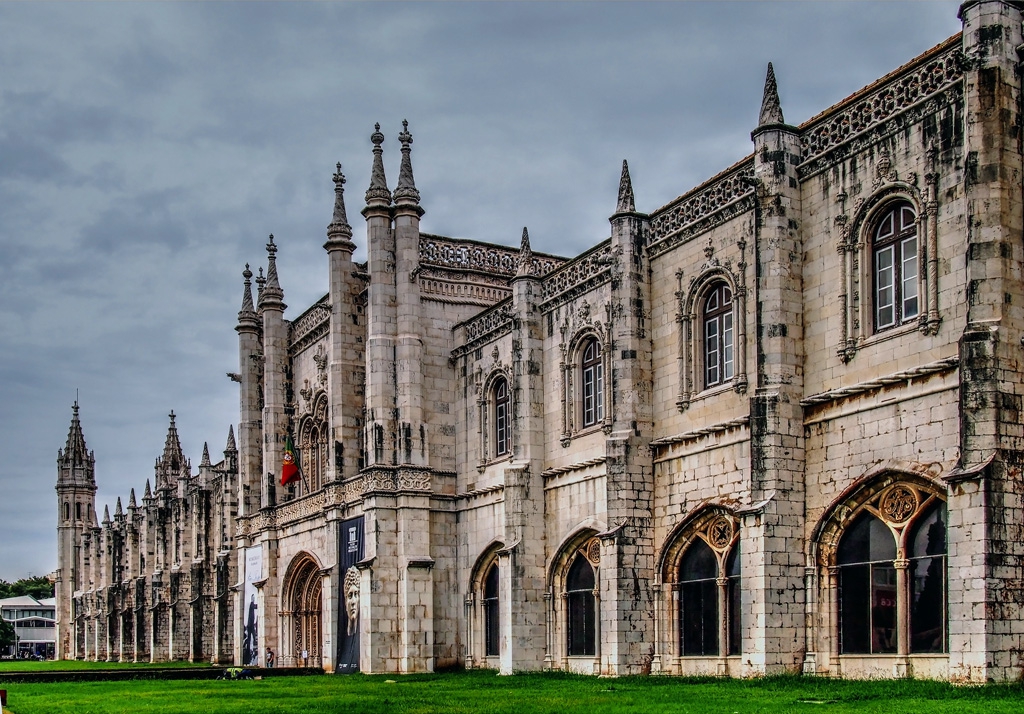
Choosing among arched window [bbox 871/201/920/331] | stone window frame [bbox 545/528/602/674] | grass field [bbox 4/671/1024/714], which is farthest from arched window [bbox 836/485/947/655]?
stone window frame [bbox 545/528/602/674]

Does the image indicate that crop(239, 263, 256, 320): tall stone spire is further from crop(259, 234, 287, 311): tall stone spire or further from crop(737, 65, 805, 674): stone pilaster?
crop(737, 65, 805, 674): stone pilaster

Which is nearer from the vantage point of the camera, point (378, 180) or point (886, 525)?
point (886, 525)

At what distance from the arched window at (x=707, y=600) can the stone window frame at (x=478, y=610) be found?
10.2 meters

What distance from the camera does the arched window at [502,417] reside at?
123 ft

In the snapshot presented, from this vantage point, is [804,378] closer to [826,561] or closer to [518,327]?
[826,561]

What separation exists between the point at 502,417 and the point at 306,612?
1501 centimetres

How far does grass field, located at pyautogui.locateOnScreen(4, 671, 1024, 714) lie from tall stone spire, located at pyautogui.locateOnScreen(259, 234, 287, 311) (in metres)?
20.9

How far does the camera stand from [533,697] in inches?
915

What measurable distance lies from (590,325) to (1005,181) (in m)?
14.2

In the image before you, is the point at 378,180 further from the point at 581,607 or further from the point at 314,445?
the point at 581,607

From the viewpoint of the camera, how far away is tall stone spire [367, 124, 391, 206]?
134 feet

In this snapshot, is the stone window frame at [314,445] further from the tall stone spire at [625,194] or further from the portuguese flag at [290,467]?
the tall stone spire at [625,194]

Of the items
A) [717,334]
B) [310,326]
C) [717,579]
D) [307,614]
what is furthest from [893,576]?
[310,326]

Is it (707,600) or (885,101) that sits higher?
(885,101)
